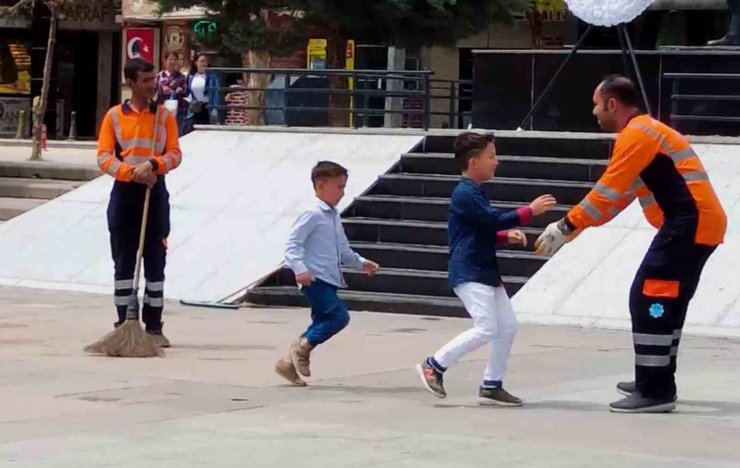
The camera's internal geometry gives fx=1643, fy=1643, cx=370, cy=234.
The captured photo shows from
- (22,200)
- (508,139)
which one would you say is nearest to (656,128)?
(508,139)

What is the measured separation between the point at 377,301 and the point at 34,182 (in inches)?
395

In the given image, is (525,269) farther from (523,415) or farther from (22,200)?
(22,200)

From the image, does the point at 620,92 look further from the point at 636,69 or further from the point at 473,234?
the point at 636,69

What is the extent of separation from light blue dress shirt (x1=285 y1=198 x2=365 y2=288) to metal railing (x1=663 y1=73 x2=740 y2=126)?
7.66m

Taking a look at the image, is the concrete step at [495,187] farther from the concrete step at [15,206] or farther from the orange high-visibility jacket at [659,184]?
the orange high-visibility jacket at [659,184]

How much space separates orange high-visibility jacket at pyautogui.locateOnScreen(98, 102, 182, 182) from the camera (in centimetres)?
1170

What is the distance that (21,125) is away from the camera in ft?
138

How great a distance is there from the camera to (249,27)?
27562mm

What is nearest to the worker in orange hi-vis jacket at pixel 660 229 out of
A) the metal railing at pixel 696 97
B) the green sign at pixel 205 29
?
the metal railing at pixel 696 97

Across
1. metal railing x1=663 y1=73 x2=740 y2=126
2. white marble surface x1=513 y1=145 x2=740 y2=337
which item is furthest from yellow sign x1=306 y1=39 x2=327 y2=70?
white marble surface x1=513 y1=145 x2=740 y2=337

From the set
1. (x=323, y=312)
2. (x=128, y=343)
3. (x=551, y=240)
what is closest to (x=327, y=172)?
(x=323, y=312)

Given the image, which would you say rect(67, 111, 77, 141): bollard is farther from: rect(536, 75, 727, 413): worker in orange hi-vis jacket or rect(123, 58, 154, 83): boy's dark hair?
rect(536, 75, 727, 413): worker in orange hi-vis jacket

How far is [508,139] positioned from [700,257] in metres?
8.40

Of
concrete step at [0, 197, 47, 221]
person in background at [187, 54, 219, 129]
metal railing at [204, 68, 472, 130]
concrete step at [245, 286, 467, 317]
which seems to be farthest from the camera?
person in background at [187, 54, 219, 129]
